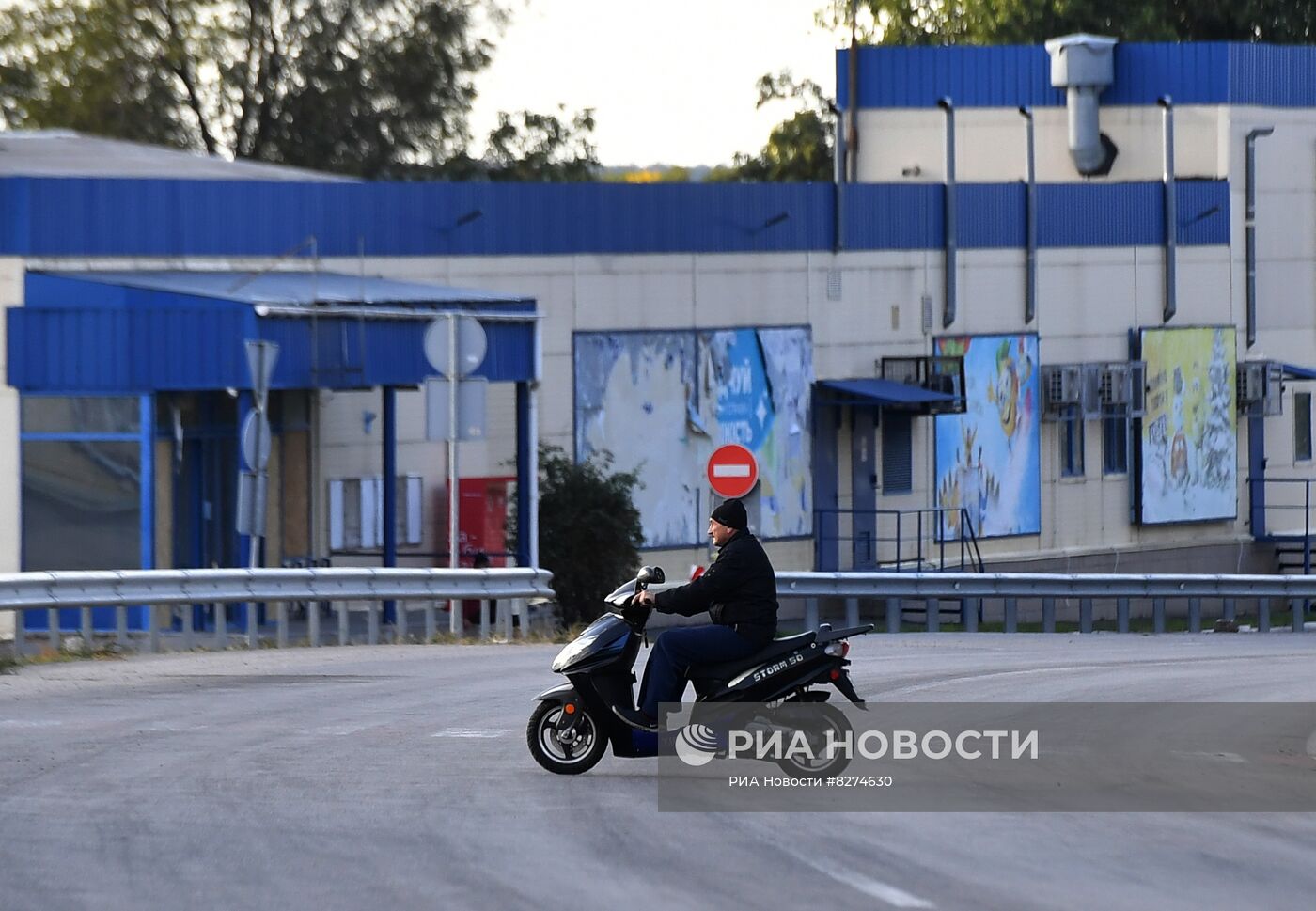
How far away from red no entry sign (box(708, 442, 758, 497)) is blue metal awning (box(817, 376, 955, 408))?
Answer: 1063cm

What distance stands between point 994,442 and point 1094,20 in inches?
1067

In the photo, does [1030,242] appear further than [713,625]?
Yes

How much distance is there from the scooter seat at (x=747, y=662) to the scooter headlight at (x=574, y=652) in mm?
547

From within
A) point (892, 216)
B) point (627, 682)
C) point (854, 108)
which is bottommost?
point (627, 682)

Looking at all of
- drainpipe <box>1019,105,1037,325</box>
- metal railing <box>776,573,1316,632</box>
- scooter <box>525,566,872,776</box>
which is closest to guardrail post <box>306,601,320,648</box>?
metal railing <box>776,573,1316,632</box>

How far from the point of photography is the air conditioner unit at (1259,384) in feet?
144

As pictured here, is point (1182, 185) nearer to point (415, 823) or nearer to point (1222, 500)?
point (1222, 500)

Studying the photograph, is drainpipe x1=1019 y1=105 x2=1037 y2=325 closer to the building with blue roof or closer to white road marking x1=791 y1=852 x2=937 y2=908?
the building with blue roof

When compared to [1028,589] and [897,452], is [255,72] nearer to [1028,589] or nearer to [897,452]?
[897,452]

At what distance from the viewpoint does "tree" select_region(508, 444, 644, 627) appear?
97.3 feet

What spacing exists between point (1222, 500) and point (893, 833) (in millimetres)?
35811

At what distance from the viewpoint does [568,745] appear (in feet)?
39.6

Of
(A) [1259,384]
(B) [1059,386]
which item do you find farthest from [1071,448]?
(A) [1259,384]

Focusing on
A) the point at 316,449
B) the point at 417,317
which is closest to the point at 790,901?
the point at 417,317
